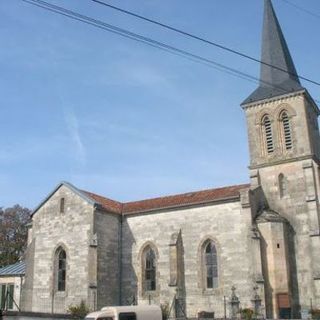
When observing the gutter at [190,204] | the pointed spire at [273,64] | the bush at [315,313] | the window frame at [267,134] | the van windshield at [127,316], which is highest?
the pointed spire at [273,64]

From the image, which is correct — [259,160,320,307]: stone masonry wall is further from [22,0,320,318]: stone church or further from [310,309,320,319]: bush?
[310,309,320,319]: bush

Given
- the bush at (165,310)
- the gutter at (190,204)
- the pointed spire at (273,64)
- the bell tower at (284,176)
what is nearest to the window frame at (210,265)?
the gutter at (190,204)

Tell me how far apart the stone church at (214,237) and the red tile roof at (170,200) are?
0.12 metres

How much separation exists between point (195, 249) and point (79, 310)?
905 cm

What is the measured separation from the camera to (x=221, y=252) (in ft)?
110

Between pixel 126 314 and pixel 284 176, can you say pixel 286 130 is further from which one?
pixel 126 314

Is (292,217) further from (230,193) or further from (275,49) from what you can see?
(275,49)

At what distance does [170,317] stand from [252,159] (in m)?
13.4

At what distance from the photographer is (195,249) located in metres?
34.7

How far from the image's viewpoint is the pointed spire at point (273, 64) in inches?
1487

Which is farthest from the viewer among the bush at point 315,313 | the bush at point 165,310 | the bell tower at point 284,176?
the bell tower at point 284,176

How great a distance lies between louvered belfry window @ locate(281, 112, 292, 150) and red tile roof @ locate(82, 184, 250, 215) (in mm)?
4265

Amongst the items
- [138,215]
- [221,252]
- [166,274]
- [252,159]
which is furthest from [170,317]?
[252,159]

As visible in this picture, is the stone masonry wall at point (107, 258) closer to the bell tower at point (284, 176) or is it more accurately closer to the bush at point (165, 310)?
the bush at point (165, 310)
